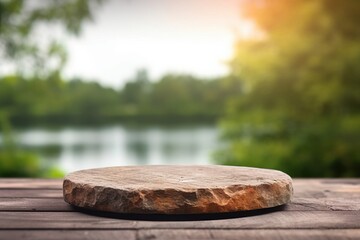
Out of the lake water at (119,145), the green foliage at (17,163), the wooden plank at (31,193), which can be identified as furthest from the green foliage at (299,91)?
the wooden plank at (31,193)

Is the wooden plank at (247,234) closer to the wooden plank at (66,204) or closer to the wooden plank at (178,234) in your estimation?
the wooden plank at (178,234)

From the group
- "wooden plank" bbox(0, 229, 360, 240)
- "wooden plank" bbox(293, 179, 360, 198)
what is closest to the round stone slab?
"wooden plank" bbox(0, 229, 360, 240)

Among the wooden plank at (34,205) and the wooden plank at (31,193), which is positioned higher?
the wooden plank at (34,205)

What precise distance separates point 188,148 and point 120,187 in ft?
47.0

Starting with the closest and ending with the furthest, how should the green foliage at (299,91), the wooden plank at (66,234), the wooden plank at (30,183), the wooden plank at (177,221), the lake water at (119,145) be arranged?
the wooden plank at (66,234) < the wooden plank at (177,221) < the wooden plank at (30,183) < the green foliage at (299,91) < the lake water at (119,145)

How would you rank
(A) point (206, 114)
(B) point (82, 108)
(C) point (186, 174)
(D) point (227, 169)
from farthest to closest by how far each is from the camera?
1. (A) point (206, 114)
2. (B) point (82, 108)
3. (D) point (227, 169)
4. (C) point (186, 174)

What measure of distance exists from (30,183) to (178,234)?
109 centimetres

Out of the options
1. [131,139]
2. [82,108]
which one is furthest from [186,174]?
[131,139]

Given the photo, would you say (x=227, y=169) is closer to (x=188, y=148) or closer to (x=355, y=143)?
(x=355, y=143)

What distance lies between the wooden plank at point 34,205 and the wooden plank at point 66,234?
10.9 inches

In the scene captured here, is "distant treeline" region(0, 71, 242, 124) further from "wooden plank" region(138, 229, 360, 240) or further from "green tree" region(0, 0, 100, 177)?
"wooden plank" region(138, 229, 360, 240)

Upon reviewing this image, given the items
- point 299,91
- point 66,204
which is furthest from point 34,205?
point 299,91

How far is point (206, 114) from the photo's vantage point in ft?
62.3

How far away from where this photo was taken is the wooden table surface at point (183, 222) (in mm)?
1238
